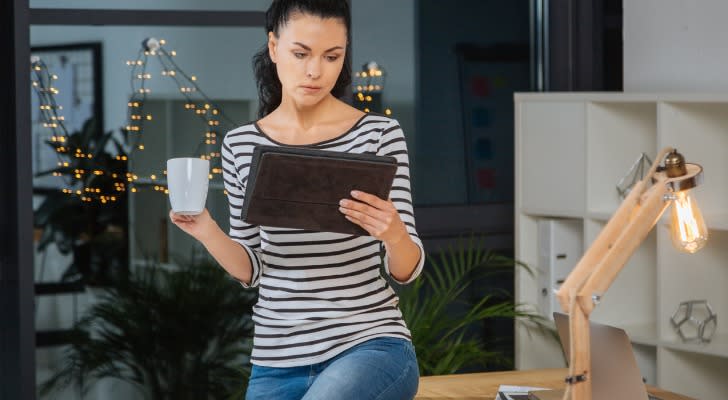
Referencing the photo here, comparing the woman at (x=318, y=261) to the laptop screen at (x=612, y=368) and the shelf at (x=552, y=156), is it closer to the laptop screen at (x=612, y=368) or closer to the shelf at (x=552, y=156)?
the laptop screen at (x=612, y=368)

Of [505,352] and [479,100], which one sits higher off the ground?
[479,100]

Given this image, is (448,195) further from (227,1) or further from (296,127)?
(296,127)

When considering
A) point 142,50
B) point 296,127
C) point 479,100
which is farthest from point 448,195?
point 296,127

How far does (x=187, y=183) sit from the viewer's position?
75.7 inches

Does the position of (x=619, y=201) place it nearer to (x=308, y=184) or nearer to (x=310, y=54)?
(x=310, y=54)

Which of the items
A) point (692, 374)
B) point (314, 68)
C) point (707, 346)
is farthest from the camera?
point (692, 374)

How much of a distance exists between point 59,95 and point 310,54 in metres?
1.60

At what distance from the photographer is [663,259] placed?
3463 millimetres

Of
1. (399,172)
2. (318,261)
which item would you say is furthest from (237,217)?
(399,172)

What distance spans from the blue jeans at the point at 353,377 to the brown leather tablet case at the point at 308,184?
0.77 ft

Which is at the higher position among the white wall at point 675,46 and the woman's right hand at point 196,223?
the white wall at point 675,46

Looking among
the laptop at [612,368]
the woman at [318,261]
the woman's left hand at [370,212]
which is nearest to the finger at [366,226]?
the woman's left hand at [370,212]

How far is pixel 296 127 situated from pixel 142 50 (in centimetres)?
149

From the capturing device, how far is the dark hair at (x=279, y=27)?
2156mm
